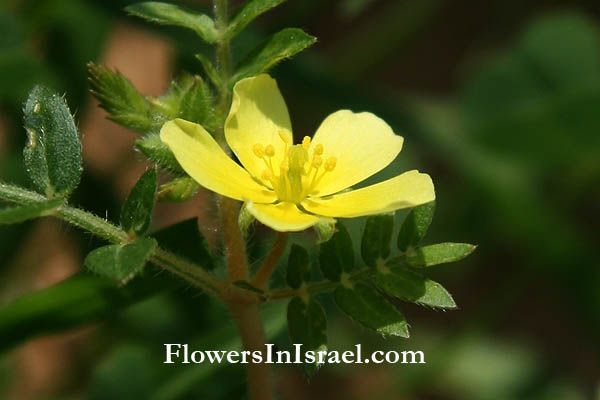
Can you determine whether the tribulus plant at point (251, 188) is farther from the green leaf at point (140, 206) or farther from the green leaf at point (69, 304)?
the green leaf at point (69, 304)

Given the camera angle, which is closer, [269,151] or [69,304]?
[269,151]

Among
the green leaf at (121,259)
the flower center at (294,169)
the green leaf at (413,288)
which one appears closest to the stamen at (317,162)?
the flower center at (294,169)

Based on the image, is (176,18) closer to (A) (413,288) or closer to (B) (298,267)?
(B) (298,267)

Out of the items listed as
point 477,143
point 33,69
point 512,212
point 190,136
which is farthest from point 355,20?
point 190,136

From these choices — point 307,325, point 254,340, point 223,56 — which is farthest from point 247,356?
point 223,56

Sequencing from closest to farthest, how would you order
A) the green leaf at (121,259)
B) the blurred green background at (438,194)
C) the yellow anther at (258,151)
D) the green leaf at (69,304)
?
1. the green leaf at (121,259)
2. the yellow anther at (258,151)
3. the green leaf at (69,304)
4. the blurred green background at (438,194)

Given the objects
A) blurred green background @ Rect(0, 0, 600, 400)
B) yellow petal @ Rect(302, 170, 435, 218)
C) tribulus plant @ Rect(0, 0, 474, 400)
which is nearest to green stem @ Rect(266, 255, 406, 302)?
tribulus plant @ Rect(0, 0, 474, 400)
